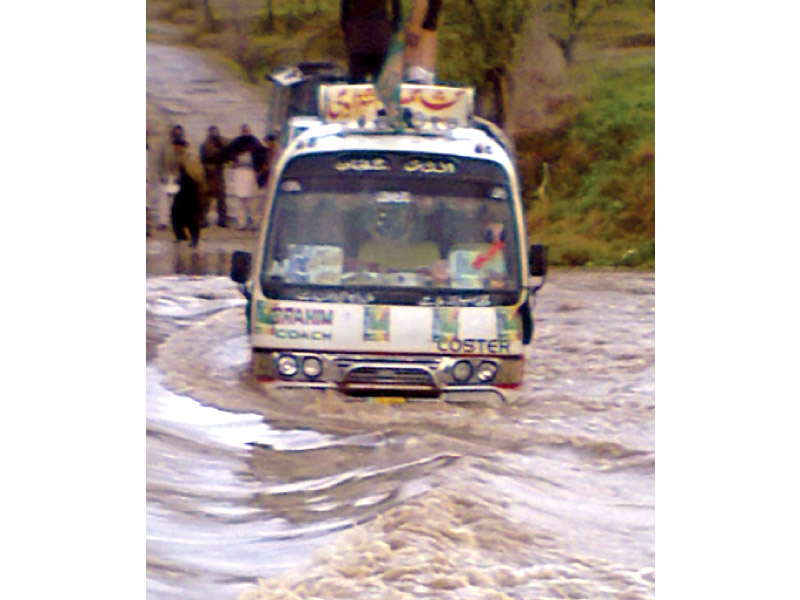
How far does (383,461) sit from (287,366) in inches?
22.6

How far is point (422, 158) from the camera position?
4.52 m

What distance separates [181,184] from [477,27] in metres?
1.40

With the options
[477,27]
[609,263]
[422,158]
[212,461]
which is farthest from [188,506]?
[477,27]

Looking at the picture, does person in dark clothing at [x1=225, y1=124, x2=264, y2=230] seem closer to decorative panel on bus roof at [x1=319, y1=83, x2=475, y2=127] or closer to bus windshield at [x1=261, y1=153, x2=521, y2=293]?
bus windshield at [x1=261, y1=153, x2=521, y2=293]

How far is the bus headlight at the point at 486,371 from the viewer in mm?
4516

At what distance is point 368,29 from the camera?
4.61m

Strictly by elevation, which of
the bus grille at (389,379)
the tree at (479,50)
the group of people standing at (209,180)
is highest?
the tree at (479,50)

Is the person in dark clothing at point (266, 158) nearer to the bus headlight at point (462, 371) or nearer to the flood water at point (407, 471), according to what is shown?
the flood water at point (407, 471)

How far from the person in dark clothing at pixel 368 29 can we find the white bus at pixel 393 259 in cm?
14

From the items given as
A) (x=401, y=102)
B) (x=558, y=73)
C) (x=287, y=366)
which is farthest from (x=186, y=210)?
(x=558, y=73)

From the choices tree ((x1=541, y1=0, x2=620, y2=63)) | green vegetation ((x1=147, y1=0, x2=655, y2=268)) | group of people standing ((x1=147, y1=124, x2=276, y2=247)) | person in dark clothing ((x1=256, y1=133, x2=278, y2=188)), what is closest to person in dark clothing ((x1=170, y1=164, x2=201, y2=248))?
group of people standing ((x1=147, y1=124, x2=276, y2=247))

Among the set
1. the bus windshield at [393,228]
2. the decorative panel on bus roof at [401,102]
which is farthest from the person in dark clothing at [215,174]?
the decorative panel on bus roof at [401,102]

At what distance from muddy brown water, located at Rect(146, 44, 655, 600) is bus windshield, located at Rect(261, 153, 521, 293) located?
9.2 inches

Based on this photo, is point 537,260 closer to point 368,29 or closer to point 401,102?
point 401,102
